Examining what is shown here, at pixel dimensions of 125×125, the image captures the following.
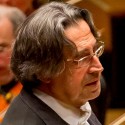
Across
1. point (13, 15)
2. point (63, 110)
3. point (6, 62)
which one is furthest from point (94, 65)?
point (13, 15)

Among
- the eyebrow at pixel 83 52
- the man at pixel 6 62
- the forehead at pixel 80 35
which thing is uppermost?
the forehead at pixel 80 35

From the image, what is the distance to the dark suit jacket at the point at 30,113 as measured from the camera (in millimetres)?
1438

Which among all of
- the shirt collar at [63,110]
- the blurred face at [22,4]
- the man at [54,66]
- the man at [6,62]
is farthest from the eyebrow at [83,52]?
the blurred face at [22,4]

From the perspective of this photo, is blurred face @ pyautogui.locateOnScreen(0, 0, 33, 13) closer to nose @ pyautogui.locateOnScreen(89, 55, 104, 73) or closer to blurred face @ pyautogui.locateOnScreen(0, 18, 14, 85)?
blurred face @ pyautogui.locateOnScreen(0, 18, 14, 85)

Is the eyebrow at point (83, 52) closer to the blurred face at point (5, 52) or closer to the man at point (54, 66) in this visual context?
the man at point (54, 66)

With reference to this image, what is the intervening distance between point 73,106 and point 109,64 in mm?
1882

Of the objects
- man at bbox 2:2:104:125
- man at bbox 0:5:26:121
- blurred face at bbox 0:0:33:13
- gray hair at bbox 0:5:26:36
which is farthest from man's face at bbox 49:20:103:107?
blurred face at bbox 0:0:33:13

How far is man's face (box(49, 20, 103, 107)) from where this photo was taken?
1.48m

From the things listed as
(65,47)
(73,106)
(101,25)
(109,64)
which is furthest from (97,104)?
(101,25)

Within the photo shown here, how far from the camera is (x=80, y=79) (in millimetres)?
1482

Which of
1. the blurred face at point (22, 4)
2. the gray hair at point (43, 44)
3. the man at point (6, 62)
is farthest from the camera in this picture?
the blurred face at point (22, 4)

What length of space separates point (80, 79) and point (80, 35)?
14 cm

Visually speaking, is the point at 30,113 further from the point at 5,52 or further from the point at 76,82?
the point at 5,52

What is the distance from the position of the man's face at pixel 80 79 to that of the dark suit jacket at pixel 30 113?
62mm
